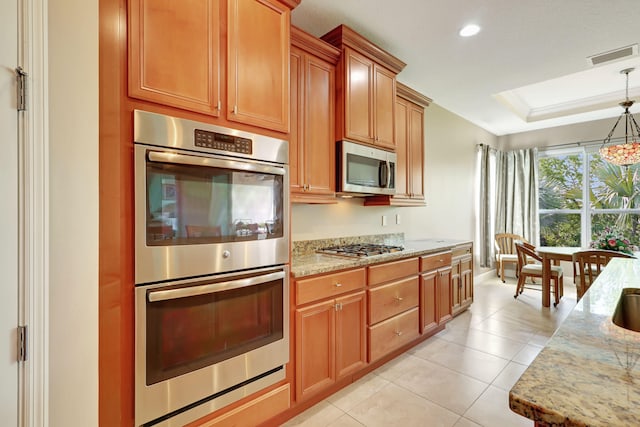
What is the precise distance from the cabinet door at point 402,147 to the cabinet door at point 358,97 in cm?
63

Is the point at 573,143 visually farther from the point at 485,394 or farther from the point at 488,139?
the point at 485,394

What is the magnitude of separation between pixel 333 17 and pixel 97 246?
2.23 m

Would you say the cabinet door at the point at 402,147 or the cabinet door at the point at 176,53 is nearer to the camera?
the cabinet door at the point at 176,53

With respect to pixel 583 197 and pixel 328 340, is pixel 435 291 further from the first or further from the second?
pixel 583 197

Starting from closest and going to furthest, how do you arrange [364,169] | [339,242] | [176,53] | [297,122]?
[176,53] < [297,122] < [364,169] < [339,242]

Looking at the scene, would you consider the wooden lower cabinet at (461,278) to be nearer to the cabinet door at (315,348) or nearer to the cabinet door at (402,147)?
the cabinet door at (402,147)

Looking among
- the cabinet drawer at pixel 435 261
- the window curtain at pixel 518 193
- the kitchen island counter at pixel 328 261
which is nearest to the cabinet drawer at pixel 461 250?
the cabinet drawer at pixel 435 261

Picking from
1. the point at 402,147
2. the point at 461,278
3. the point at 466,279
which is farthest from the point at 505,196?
the point at 402,147

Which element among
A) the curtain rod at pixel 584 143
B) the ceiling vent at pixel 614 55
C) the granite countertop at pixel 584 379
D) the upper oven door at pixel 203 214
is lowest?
the granite countertop at pixel 584 379

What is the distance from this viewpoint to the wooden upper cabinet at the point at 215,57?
1256mm
